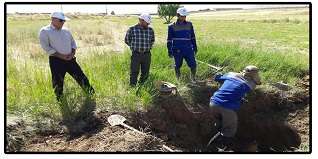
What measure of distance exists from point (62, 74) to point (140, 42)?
54.7 inches

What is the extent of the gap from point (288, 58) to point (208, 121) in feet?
10.7

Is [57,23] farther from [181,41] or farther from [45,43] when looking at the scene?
[181,41]

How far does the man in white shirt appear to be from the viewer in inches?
244

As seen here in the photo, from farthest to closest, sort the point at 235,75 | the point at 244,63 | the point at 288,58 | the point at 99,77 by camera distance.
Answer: the point at 288,58
the point at 244,63
the point at 99,77
the point at 235,75

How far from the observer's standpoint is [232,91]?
20.2 ft

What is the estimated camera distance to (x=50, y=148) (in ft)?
18.1

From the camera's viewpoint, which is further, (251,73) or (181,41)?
(181,41)

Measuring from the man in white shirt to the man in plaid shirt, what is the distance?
2.87 feet

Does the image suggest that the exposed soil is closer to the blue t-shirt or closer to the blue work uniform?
the blue work uniform

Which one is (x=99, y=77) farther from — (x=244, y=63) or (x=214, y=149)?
(x=244, y=63)

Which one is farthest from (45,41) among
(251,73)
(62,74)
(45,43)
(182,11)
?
(251,73)

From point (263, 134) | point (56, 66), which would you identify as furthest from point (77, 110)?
point (263, 134)

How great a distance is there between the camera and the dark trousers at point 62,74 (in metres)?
6.39

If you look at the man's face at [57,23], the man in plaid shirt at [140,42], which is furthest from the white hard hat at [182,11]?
the man's face at [57,23]
